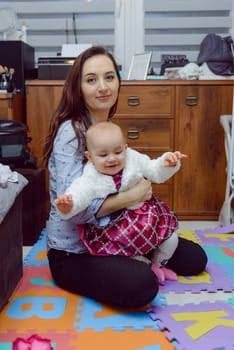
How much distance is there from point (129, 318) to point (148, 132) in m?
1.37

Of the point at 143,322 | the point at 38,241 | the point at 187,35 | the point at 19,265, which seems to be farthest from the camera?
the point at 187,35

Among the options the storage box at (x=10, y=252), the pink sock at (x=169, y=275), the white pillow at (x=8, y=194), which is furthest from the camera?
the pink sock at (x=169, y=275)

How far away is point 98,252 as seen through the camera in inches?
62.8

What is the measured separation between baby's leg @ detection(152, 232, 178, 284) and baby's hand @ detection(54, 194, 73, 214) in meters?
0.42

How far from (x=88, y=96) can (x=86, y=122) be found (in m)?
0.09

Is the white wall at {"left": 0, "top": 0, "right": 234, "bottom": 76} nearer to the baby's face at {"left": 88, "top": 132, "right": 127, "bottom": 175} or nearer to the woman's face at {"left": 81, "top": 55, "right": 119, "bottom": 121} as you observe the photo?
the woman's face at {"left": 81, "top": 55, "right": 119, "bottom": 121}

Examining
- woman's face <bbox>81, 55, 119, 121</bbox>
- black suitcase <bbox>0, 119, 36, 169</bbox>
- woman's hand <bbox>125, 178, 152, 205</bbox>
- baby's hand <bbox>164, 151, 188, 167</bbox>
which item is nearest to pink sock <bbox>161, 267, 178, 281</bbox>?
woman's hand <bbox>125, 178, 152, 205</bbox>

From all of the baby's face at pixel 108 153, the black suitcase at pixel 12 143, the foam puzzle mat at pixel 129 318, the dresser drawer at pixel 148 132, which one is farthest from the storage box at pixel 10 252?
the dresser drawer at pixel 148 132

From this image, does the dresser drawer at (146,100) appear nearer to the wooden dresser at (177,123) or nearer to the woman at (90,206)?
the wooden dresser at (177,123)

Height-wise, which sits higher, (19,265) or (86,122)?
(86,122)

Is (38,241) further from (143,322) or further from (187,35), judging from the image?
(187,35)

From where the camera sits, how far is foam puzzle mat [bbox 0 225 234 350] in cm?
135

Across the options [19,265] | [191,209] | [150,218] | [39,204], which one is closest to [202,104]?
[191,209]

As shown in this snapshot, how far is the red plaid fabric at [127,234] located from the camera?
157 centimetres
